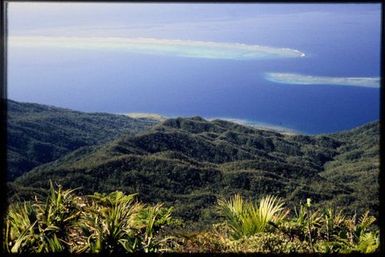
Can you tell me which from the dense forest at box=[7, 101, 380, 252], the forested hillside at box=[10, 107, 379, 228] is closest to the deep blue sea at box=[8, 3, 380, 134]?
the dense forest at box=[7, 101, 380, 252]

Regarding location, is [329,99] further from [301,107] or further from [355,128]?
[355,128]

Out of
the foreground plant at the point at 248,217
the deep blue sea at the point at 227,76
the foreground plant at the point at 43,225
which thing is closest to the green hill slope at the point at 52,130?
the deep blue sea at the point at 227,76

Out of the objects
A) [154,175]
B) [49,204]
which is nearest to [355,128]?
[154,175]

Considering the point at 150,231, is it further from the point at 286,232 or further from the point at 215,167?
the point at 215,167

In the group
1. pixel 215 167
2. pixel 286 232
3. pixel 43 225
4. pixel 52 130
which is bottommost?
pixel 215 167

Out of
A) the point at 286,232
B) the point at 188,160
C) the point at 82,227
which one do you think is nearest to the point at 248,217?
the point at 286,232

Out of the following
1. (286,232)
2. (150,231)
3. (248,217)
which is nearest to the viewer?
(150,231)

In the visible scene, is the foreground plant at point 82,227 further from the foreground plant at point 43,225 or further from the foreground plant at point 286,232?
the foreground plant at point 286,232

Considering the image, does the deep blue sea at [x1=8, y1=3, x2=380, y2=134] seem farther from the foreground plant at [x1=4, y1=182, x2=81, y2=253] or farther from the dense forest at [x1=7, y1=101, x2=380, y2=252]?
the foreground plant at [x1=4, y1=182, x2=81, y2=253]
